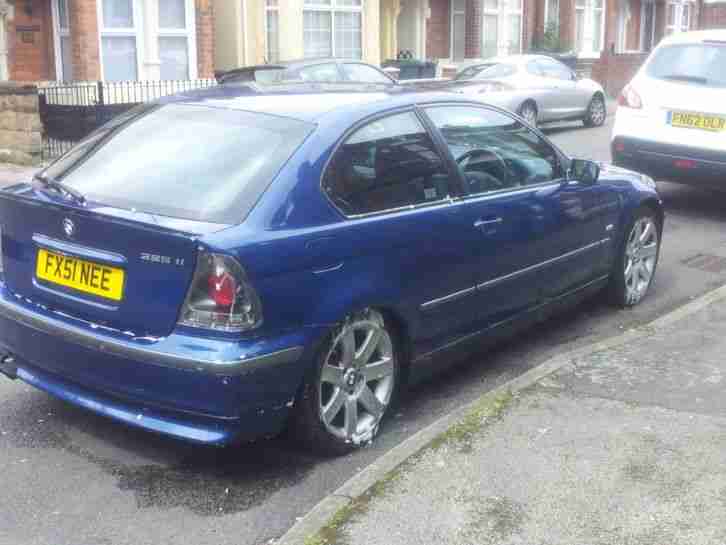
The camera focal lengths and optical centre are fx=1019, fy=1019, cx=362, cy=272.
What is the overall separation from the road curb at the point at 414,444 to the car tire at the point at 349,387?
262 millimetres

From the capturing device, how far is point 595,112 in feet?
68.1

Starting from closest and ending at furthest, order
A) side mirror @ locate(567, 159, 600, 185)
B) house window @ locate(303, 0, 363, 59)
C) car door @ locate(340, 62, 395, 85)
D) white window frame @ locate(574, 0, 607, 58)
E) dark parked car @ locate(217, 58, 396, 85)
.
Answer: side mirror @ locate(567, 159, 600, 185)
dark parked car @ locate(217, 58, 396, 85)
car door @ locate(340, 62, 395, 85)
house window @ locate(303, 0, 363, 59)
white window frame @ locate(574, 0, 607, 58)

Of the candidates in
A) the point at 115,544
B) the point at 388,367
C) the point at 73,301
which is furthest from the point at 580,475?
the point at 73,301

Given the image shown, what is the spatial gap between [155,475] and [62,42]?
15.7 meters

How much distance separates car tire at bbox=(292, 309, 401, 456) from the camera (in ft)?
14.5

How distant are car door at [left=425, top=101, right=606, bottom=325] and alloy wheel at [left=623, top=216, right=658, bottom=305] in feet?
2.64

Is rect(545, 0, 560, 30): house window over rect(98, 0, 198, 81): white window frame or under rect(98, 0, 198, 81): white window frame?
over

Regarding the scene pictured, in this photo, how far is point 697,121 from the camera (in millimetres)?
10094

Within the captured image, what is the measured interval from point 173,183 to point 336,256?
2.61 feet

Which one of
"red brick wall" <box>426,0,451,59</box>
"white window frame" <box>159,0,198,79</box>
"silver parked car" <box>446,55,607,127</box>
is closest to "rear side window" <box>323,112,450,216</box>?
"silver parked car" <box>446,55,607,127</box>

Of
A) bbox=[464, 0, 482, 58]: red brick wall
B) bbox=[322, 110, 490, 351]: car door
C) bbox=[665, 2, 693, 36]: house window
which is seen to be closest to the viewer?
bbox=[322, 110, 490, 351]: car door

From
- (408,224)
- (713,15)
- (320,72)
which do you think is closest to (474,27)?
(320,72)

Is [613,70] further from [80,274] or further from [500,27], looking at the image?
[80,274]

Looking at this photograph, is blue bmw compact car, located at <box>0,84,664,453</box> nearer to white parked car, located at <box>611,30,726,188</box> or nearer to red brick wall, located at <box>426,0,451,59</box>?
white parked car, located at <box>611,30,726,188</box>
